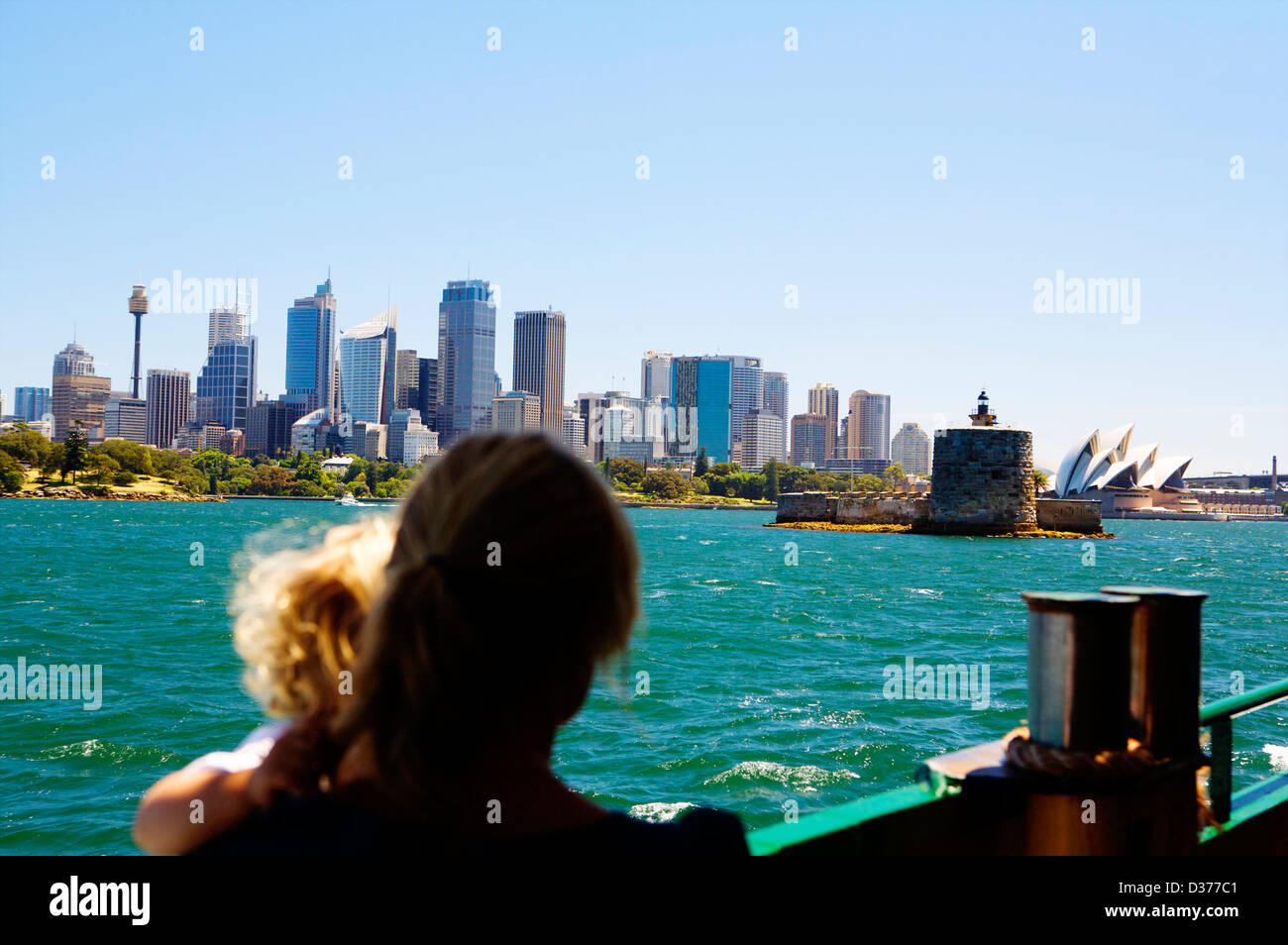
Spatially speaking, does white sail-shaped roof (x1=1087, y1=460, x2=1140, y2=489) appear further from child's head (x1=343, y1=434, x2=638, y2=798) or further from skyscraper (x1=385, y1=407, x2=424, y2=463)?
skyscraper (x1=385, y1=407, x2=424, y2=463)

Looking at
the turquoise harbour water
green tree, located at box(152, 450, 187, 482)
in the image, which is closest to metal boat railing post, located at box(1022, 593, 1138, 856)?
the turquoise harbour water

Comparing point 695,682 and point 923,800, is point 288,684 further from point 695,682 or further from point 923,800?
point 695,682

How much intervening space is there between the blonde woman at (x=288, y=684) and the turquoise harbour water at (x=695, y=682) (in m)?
0.23

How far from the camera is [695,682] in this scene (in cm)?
1449

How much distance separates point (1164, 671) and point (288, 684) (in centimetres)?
216

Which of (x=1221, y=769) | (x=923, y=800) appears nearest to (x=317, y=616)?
(x=923, y=800)

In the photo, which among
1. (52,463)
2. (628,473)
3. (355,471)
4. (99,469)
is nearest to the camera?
(52,463)

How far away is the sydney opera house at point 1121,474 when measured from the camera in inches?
3728

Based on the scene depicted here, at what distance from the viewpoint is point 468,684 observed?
1.17 metres

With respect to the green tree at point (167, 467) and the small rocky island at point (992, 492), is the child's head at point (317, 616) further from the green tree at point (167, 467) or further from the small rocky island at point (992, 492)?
the green tree at point (167, 467)

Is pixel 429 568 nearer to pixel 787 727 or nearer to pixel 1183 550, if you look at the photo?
pixel 787 727
